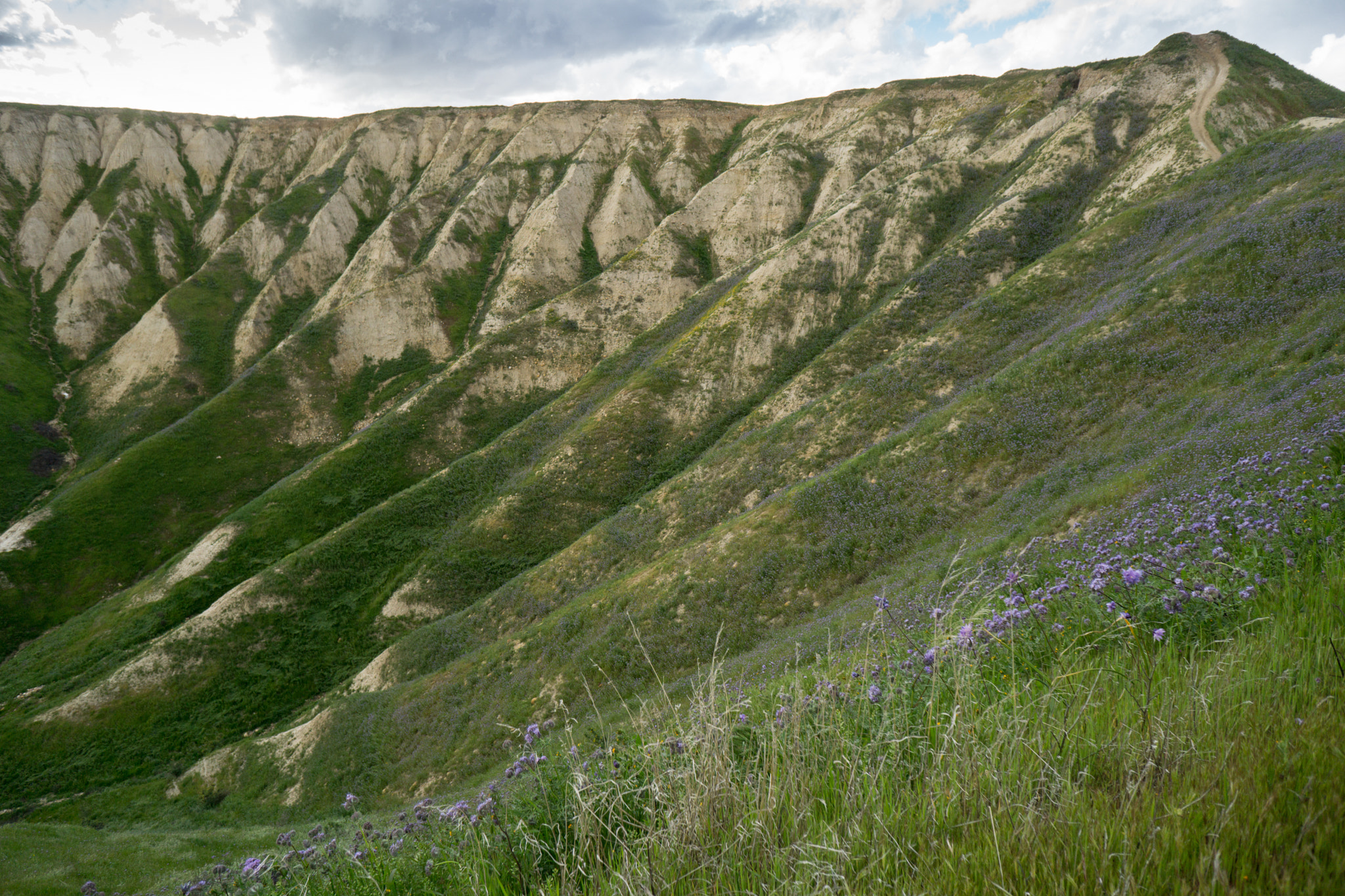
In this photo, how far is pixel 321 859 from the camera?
197 inches

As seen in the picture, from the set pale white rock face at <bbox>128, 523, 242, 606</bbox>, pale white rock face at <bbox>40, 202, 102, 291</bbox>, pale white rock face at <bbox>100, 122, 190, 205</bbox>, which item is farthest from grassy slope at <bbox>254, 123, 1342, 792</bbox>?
pale white rock face at <bbox>100, 122, 190, 205</bbox>

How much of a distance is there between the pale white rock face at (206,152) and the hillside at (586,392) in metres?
9.14

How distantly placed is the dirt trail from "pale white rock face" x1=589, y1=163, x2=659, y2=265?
60.0 meters

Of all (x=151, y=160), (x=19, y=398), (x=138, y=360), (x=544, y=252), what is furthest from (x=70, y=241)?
(x=544, y=252)

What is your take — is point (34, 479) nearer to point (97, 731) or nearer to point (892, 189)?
point (97, 731)

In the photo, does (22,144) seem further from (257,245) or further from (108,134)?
(257,245)

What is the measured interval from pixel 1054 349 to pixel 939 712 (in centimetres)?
2690

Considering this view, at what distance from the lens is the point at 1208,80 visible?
1891 inches

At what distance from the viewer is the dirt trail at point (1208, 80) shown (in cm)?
4041

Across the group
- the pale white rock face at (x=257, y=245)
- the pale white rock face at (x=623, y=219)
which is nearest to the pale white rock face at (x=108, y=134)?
the pale white rock face at (x=257, y=245)

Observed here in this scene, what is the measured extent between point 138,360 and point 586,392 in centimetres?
6636

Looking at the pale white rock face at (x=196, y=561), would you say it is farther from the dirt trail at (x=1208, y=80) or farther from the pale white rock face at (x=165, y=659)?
the dirt trail at (x=1208, y=80)

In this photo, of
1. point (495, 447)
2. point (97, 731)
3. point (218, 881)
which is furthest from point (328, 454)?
point (218, 881)

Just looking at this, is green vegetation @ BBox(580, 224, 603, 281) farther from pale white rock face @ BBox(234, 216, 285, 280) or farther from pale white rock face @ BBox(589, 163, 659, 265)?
pale white rock face @ BBox(234, 216, 285, 280)
